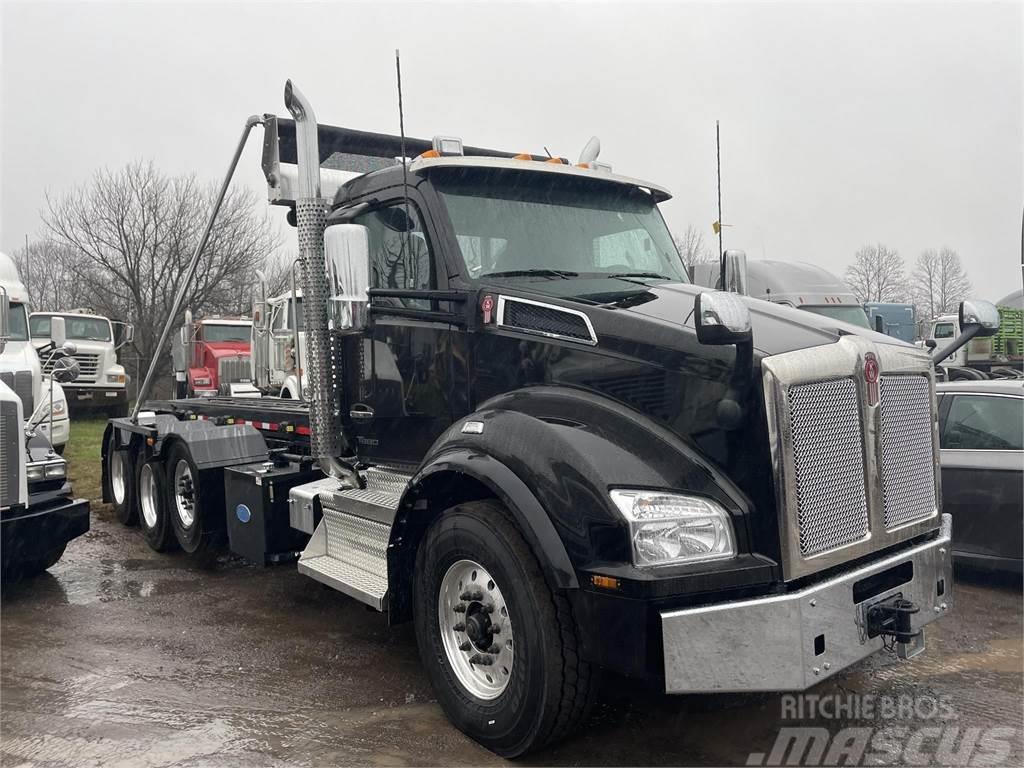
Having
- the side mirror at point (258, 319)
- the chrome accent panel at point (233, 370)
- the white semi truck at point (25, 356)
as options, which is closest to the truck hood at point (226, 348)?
the chrome accent panel at point (233, 370)

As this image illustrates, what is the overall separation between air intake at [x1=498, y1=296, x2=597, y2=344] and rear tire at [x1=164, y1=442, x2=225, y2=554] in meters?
3.57

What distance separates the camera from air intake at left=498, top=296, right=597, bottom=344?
12.6 ft

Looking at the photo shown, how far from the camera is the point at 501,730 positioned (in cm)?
357

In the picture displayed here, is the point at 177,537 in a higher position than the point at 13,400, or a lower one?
lower

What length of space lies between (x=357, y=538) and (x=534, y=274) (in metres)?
1.80

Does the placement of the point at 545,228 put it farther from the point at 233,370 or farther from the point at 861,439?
the point at 233,370

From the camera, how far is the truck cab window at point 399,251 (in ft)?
14.9

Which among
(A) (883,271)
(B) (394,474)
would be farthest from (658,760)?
(A) (883,271)

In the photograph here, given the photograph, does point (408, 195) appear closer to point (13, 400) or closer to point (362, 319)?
point (362, 319)

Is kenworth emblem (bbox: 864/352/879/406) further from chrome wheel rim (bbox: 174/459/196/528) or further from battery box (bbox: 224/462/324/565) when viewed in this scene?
chrome wheel rim (bbox: 174/459/196/528)

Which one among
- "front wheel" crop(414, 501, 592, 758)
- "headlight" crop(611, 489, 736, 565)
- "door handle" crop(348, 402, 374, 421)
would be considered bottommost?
"front wheel" crop(414, 501, 592, 758)

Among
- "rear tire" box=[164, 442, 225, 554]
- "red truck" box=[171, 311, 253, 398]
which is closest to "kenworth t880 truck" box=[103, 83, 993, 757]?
"rear tire" box=[164, 442, 225, 554]

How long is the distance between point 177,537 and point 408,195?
4233 millimetres

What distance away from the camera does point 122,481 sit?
870cm
